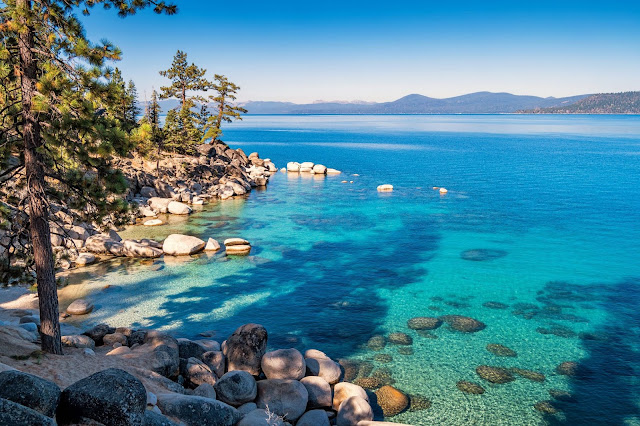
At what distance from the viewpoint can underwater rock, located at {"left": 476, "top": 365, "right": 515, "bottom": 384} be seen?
736 inches

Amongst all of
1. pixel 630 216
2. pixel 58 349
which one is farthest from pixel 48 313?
pixel 630 216

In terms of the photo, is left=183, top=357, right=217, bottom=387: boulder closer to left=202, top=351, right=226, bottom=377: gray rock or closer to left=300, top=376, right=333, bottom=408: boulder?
left=202, top=351, right=226, bottom=377: gray rock

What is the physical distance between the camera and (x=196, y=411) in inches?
491

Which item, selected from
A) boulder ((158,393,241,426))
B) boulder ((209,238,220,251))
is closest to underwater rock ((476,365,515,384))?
boulder ((158,393,241,426))

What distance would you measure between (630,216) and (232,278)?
45.3 metres

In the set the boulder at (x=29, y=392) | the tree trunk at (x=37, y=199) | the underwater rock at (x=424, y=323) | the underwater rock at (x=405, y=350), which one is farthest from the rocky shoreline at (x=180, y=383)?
the underwater rock at (x=424, y=323)

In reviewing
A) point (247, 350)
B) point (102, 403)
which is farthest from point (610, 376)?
point (102, 403)

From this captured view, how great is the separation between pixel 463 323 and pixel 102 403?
20.0m

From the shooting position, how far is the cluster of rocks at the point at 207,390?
8.71 m

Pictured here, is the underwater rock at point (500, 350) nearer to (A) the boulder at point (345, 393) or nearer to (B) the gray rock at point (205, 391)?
(A) the boulder at point (345, 393)

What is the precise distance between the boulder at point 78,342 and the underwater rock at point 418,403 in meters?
13.6

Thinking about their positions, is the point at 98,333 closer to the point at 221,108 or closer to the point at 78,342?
the point at 78,342

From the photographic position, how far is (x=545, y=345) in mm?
21766

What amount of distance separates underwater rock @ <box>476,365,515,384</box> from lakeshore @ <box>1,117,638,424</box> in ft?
1.14
